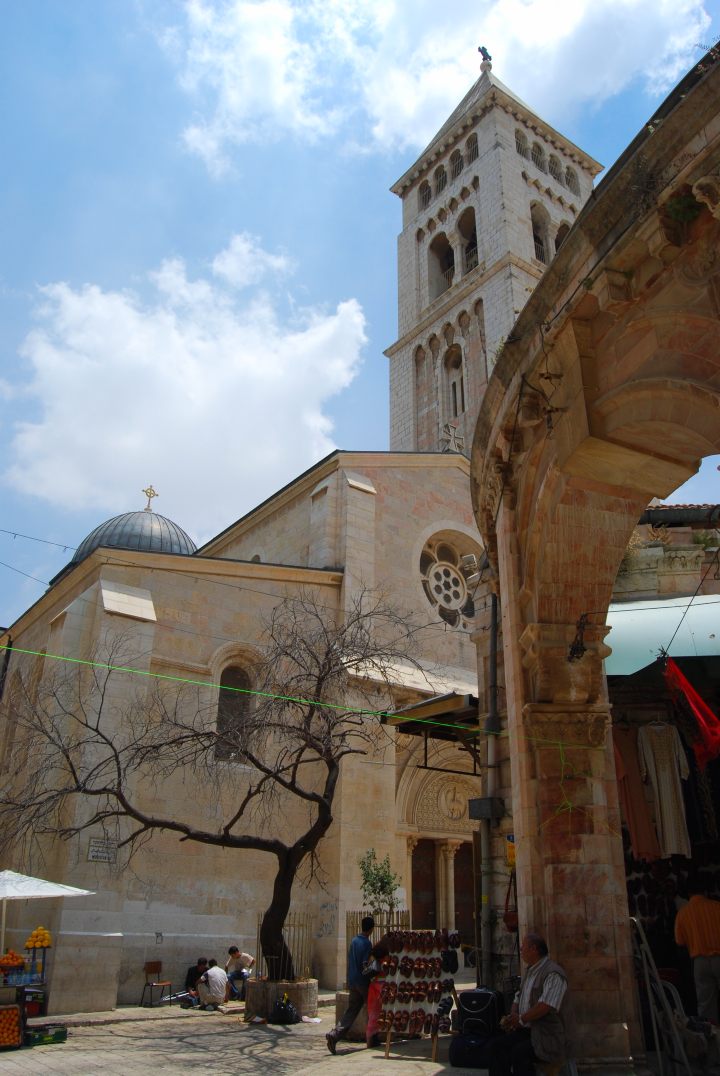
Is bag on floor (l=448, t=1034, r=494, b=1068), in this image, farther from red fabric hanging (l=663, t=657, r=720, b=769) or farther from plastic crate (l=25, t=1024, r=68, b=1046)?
plastic crate (l=25, t=1024, r=68, b=1046)

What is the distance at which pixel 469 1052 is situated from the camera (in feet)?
24.1

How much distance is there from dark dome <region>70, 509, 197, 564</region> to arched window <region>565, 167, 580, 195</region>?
27.2 meters

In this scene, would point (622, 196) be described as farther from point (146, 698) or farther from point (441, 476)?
point (441, 476)

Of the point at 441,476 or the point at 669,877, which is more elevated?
the point at 441,476

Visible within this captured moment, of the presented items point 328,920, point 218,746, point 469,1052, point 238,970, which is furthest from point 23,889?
point 328,920

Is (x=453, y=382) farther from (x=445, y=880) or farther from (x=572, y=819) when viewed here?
(x=572, y=819)

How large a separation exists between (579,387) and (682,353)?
3.55 ft

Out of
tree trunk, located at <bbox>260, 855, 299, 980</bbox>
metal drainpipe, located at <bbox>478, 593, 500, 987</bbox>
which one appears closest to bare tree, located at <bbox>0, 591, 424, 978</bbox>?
tree trunk, located at <bbox>260, 855, 299, 980</bbox>

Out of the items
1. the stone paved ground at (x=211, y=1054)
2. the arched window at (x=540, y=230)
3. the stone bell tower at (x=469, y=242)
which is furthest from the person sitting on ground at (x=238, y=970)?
the arched window at (x=540, y=230)

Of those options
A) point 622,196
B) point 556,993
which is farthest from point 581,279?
point 556,993

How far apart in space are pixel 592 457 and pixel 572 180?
4027cm

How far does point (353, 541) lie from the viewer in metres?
20.1

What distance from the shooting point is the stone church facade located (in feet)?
21.3

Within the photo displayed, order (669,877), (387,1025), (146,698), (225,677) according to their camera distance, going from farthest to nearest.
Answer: (225,677)
(146,698)
(669,877)
(387,1025)
